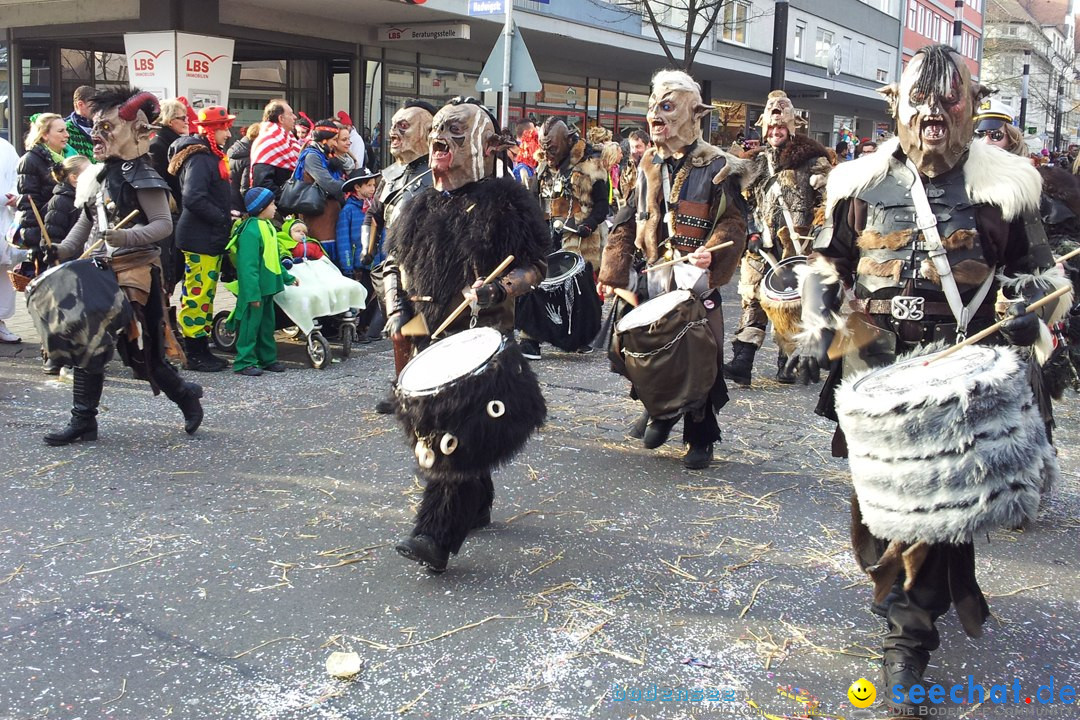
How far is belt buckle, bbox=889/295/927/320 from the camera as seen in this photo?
12.6ft

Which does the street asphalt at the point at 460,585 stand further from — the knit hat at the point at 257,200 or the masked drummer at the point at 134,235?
the knit hat at the point at 257,200

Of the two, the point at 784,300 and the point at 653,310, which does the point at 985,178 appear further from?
the point at 784,300

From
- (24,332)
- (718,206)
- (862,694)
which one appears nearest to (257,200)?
(24,332)

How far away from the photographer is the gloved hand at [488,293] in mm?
4359

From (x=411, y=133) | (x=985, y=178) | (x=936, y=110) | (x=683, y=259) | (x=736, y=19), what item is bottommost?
(x=683, y=259)

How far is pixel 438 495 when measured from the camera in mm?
4176

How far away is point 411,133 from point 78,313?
93.0 inches

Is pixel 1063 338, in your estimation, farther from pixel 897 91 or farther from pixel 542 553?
pixel 542 553

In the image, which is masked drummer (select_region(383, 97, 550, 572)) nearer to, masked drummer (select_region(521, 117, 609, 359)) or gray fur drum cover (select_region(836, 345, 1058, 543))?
gray fur drum cover (select_region(836, 345, 1058, 543))

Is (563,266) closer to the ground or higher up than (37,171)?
closer to the ground

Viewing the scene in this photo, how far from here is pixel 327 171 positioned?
9.24m

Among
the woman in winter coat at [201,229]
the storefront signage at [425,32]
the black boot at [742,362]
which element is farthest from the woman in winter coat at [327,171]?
the storefront signage at [425,32]

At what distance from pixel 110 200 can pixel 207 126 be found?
2476mm

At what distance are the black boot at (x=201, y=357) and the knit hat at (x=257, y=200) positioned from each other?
3.68 feet
